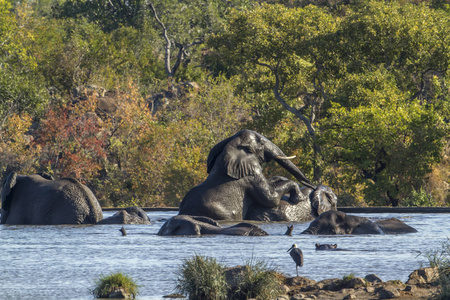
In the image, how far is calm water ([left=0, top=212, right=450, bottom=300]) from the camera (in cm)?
1208

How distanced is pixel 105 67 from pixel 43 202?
3666cm

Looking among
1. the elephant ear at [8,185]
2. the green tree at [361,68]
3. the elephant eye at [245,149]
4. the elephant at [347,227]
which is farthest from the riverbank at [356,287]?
the green tree at [361,68]

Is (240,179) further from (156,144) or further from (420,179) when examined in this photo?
(156,144)

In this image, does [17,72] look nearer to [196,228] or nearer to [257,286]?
[196,228]

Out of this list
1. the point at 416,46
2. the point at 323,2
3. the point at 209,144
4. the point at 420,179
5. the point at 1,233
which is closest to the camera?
the point at 1,233

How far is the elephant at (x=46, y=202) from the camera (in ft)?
71.3

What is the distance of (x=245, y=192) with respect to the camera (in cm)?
2255

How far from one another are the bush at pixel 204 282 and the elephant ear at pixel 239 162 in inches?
453

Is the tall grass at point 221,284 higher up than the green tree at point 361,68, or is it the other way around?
the green tree at point 361,68

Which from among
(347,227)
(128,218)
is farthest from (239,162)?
(347,227)

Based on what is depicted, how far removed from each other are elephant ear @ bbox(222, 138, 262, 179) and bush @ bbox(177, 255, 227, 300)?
11499 mm

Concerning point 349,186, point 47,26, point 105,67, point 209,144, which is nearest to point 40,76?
point 105,67

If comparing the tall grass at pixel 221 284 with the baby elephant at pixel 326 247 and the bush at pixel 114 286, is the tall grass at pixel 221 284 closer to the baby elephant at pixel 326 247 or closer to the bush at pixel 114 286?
the bush at pixel 114 286

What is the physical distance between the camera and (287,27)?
36719mm
